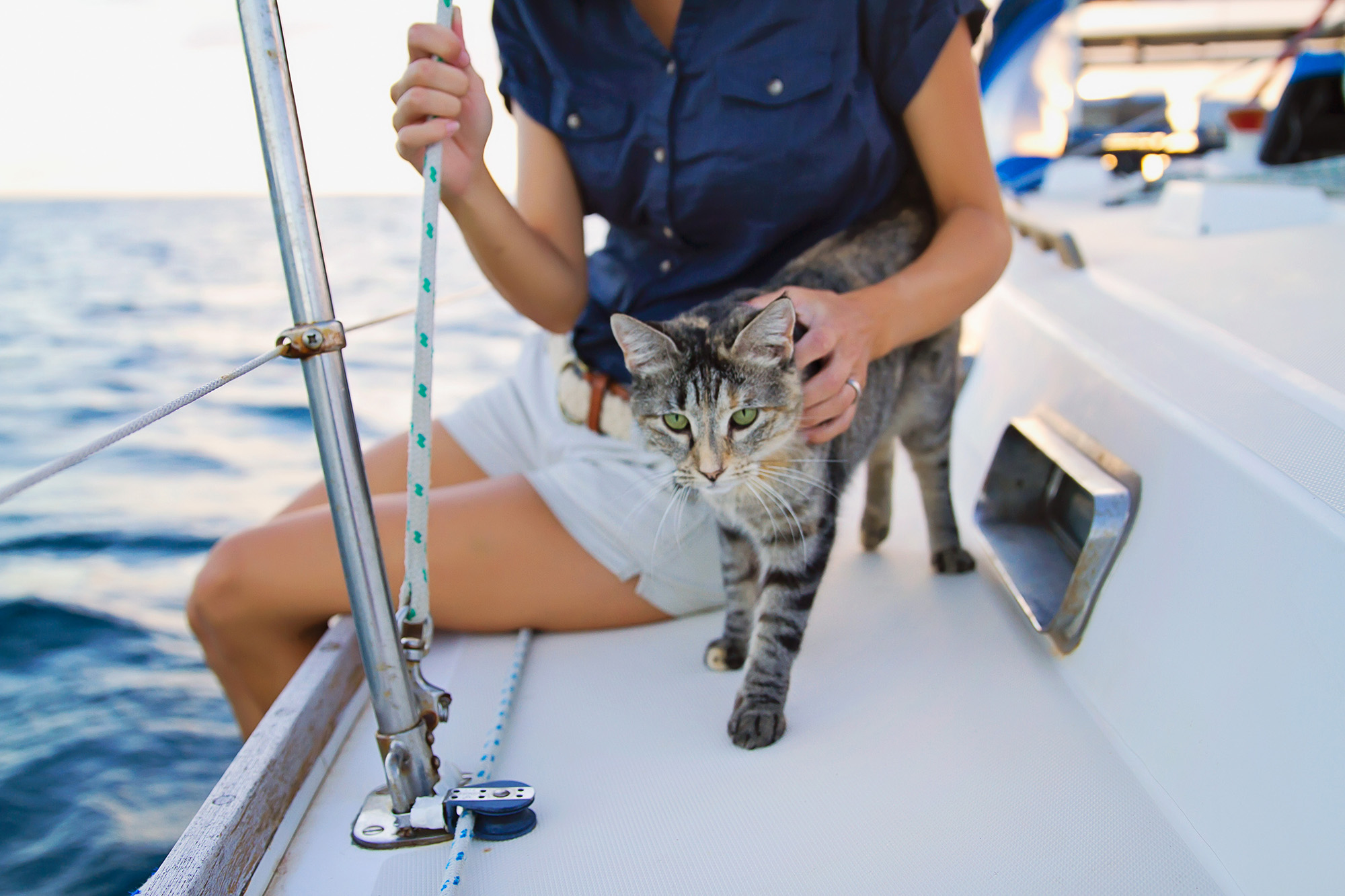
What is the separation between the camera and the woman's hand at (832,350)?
3.84ft

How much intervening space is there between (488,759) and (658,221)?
960 millimetres

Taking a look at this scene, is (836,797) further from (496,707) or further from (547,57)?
(547,57)

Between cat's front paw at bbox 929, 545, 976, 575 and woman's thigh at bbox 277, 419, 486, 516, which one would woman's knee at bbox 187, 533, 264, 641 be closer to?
woman's thigh at bbox 277, 419, 486, 516

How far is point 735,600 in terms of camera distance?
138 cm

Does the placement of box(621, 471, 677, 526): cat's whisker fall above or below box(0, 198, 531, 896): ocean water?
above

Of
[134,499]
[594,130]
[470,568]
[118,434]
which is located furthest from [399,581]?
[134,499]

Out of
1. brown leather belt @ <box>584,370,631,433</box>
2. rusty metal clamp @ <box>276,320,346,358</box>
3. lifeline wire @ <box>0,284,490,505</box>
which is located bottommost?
brown leather belt @ <box>584,370,631,433</box>

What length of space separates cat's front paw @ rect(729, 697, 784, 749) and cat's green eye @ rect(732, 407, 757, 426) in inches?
15.8

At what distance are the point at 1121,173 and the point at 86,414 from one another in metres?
4.70

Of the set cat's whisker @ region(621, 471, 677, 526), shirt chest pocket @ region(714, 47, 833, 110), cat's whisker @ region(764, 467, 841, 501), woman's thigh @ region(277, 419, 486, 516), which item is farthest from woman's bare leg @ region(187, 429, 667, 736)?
shirt chest pocket @ region(714, 47, 833, 110)

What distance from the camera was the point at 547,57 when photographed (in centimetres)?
154

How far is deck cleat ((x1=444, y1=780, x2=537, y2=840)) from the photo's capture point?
935 millimetres

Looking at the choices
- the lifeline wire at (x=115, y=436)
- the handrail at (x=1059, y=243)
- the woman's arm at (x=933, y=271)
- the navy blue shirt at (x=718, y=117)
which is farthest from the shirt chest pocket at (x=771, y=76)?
the lifeline wire at (x=115, y=436)

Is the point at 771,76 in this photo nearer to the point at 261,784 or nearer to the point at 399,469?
the point at 399,469
